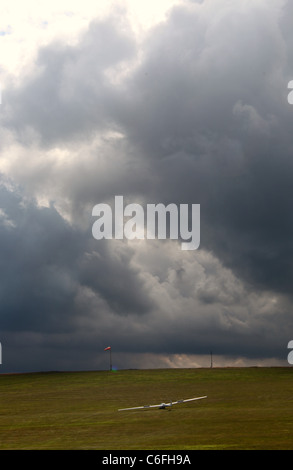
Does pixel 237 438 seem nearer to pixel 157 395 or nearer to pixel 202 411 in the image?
pixel 202 411

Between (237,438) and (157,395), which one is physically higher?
(157,395)

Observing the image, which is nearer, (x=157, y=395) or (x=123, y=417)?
(x=123, y=417)

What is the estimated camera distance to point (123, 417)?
372ft

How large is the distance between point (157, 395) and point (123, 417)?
72.1 m

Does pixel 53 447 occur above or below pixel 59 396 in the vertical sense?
below

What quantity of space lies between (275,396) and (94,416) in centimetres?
6358
